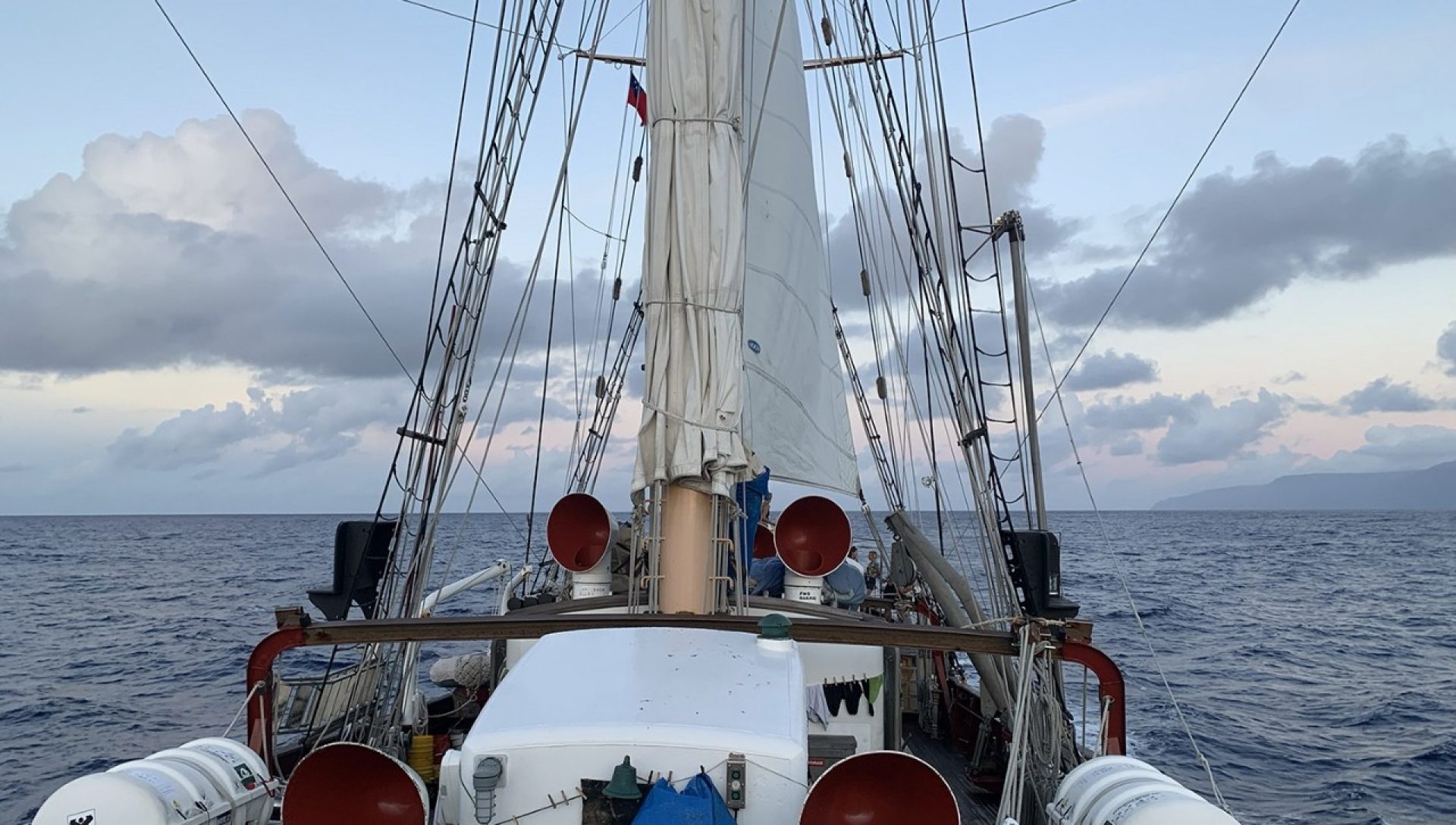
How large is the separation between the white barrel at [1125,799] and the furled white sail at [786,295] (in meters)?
5.55

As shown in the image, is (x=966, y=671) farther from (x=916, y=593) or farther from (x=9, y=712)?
(x=9, y=712)

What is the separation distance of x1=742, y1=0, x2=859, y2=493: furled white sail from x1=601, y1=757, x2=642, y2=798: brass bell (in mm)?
5746

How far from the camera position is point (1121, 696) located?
5.34 m

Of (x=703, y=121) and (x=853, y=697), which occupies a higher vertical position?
(x=703, y=121)

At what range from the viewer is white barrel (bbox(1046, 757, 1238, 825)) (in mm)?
3920

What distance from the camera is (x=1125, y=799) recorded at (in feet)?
13.7

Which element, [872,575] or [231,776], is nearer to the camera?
[231,776]

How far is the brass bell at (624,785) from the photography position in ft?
13.8

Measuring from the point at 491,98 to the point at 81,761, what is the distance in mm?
12809

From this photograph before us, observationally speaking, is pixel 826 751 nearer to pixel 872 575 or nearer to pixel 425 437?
pixel 425 437

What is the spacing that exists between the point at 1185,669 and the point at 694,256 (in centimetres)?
2095

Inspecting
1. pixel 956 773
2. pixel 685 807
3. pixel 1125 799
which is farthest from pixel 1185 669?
pixel 685 807

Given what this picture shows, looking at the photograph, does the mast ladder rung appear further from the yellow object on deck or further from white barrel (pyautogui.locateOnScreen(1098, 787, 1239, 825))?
white barrel (pyautogui.locateOnScreen(1098, 787, 1239, 825))

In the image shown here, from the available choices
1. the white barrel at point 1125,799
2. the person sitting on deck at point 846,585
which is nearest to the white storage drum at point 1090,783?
the white barrel at point 1125,799
